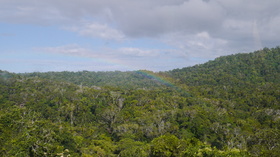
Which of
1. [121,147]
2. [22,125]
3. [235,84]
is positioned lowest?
[121,147]

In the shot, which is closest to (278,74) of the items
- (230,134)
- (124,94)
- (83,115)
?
(124,94)

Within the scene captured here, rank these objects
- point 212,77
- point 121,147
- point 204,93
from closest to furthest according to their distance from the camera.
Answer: point 121,147 < point 204,93 < point 212,77

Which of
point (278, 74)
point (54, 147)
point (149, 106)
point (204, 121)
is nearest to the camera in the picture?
point (54, 147)

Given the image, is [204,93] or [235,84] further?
[235,84]

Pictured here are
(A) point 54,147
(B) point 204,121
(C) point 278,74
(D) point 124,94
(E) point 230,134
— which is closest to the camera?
(A) point 54,147

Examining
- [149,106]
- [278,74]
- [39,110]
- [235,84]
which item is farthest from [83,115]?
[278,74]

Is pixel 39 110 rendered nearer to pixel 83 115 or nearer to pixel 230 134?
pixel 83 115

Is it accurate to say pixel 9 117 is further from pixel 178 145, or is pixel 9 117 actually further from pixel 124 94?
pixel 124 94

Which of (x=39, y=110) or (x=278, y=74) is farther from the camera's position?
(x=278, y=74)

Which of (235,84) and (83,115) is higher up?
(235,84)
